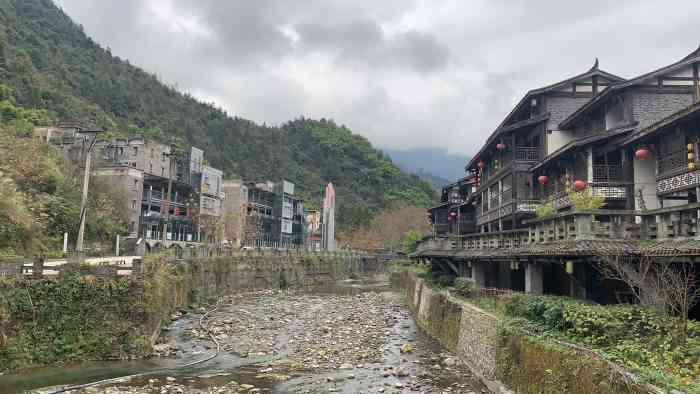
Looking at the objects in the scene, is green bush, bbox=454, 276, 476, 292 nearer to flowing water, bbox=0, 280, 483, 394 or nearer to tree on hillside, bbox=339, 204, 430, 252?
flowing water, bbox=0, 280, 483, 394

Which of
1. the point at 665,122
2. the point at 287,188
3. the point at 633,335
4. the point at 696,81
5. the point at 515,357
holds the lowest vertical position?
the point at 515,357

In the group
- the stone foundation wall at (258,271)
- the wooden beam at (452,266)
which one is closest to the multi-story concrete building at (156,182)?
the stone foundation wall at (258,271)

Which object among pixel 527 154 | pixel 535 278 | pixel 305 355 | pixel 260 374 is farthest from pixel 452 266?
pixel 260 374

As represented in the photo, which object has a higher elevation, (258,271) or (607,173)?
(607,173)

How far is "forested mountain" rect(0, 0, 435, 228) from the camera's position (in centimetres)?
8662

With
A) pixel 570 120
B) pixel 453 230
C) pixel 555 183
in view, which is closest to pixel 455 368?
pixel 555 183

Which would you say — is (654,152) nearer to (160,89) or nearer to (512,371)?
(512,371)

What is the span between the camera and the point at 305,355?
24.1 m

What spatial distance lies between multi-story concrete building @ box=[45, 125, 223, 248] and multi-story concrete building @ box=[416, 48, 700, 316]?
36675mm

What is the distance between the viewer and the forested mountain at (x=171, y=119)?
86625 millimetres

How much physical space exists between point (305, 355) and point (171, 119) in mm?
112823

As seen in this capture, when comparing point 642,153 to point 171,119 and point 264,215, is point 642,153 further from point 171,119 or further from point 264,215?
point 171,119

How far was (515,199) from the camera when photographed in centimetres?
3525

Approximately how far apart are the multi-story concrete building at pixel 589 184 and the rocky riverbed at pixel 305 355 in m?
6.00
